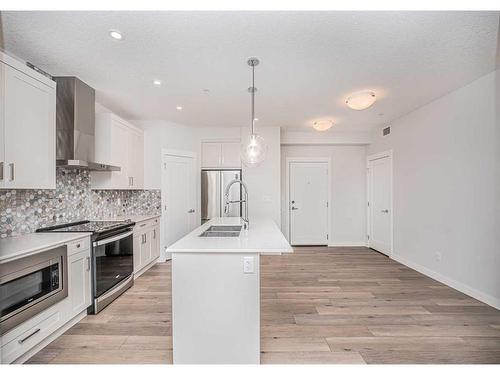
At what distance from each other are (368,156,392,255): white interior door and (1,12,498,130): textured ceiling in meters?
1.67

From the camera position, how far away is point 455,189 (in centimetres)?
308

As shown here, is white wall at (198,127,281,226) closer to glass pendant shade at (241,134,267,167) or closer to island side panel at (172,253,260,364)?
glass pendant shade at (241,134,267,167)

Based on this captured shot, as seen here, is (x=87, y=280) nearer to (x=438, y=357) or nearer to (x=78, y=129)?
(x=78, y=129)

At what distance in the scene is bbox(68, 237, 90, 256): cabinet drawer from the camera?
220 centimetres

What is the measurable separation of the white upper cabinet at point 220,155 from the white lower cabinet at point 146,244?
4.90 ft

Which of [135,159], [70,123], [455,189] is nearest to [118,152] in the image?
Result: [135,159]

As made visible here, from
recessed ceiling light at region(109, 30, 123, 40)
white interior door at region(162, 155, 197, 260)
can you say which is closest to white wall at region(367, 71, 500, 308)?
recessed ceiling light at region(109, 30, 123, 40)

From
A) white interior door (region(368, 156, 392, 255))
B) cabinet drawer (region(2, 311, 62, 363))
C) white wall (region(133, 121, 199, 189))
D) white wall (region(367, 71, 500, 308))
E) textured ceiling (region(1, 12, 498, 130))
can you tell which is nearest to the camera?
cabinet drawer (region(2, 311, 62, 363))

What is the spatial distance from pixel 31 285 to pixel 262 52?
8.52 ft

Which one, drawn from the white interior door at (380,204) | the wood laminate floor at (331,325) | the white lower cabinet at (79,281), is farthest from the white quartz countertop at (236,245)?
the white interior door at (380,204)

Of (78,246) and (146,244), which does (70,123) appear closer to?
(78,246)

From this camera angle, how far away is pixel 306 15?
1.68 m

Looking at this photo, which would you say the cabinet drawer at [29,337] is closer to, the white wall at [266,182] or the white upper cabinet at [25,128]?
the white upper cabinet at [25,128]
